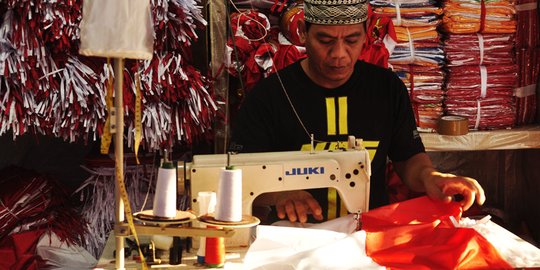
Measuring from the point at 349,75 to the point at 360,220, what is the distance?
0.83m

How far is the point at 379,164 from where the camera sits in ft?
11.4

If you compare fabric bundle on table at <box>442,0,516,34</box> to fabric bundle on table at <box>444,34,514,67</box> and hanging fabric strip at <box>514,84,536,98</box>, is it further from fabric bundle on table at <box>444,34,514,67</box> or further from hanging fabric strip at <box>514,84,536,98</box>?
hanging fabric strip at <box>514,84,536,98</box>

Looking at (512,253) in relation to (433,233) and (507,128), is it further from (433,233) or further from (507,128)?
(507,128)

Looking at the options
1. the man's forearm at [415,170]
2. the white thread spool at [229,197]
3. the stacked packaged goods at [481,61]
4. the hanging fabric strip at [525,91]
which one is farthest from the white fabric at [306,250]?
the hanging fabric strip at [525,91]

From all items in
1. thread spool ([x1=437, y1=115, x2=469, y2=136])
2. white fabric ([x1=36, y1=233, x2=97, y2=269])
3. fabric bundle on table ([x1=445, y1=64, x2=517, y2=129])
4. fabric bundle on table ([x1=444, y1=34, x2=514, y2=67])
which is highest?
fabric bundle on table ([x1=444, y1=34, x2=514, y2=67])

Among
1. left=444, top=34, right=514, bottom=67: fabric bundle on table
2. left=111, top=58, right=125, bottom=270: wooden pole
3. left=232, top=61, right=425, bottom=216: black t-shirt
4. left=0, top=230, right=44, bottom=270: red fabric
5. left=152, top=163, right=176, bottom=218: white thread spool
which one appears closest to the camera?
left=111, top=58, right=125, bottom=270: wooden pole

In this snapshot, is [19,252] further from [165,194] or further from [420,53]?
[420,53]

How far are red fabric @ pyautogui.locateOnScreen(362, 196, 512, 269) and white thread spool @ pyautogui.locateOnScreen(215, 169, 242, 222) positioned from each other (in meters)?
0.45

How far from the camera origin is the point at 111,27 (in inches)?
83.4

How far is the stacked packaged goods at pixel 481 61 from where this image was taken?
13.8ft

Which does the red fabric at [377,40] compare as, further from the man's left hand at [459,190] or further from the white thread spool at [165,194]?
the white thread spool at [165,194]

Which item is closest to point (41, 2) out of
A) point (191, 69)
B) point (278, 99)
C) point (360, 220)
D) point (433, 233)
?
point (191, 69)

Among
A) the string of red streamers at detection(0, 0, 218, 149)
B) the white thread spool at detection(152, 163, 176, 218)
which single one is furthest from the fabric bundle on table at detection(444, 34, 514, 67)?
the white thread spool at detection(152, 163, 176, 218)

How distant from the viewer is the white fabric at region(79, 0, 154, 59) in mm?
2109
